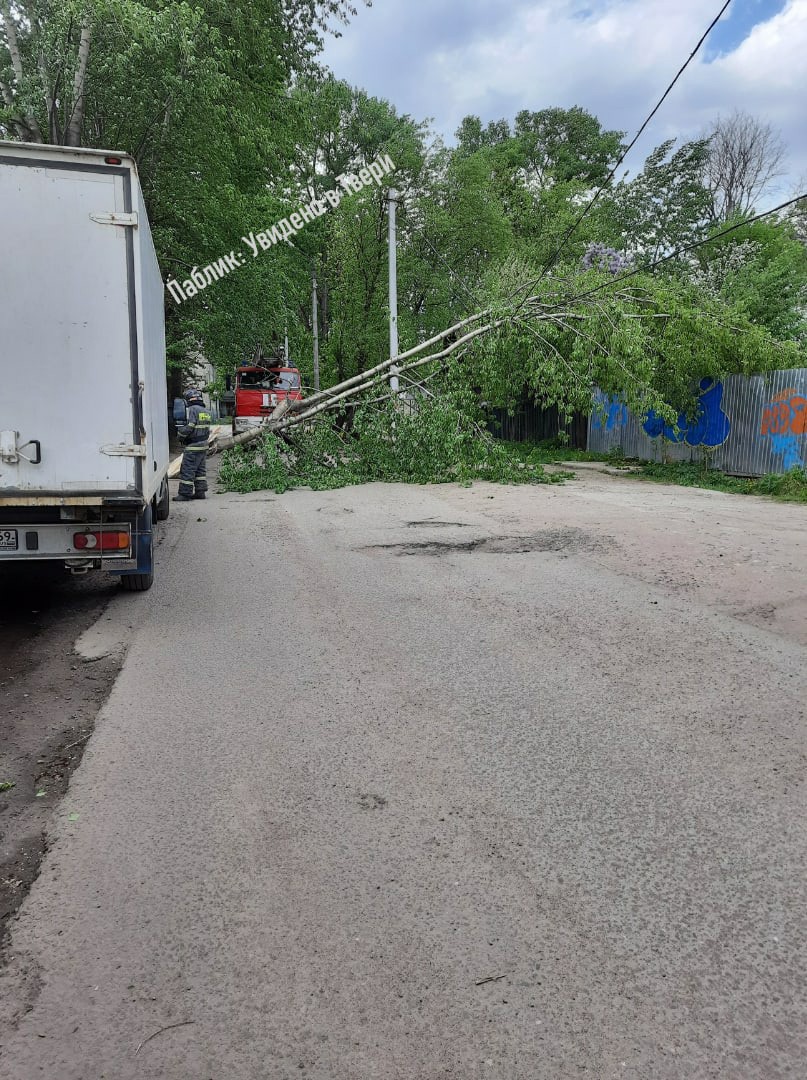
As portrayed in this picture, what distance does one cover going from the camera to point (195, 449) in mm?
13625

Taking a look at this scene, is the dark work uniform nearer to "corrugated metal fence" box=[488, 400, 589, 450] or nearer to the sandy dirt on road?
the sandy dirt on road

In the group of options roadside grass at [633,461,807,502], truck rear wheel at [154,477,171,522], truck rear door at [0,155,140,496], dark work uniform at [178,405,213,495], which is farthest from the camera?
roadside grass at [633,461,807,502]

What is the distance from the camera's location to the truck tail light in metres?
5.93

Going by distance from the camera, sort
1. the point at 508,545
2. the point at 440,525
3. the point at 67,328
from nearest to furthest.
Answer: the point at 67,328
the point at 508,545
the point at 440,525

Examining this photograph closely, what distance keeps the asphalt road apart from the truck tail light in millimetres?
639

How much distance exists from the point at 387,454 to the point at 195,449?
3.98 m

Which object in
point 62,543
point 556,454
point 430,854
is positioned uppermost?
point 556,454

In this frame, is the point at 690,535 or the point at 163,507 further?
the point at 163,507

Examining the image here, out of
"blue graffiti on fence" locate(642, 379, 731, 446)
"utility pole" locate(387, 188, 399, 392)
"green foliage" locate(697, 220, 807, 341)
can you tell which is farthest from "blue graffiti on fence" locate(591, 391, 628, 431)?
"utility pole" locate(387, 188, 399, 392)

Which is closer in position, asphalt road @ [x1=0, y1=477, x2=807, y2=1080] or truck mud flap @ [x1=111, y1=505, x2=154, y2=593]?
asphalt road @ [x1=0, y1=477, x2=807, y2=1080]

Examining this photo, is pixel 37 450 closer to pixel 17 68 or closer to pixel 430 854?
pixel 430 854

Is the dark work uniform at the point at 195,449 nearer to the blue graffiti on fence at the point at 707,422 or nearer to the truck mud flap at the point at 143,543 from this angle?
the truck mud flap at the point at 143,543

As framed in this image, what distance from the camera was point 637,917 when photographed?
265 cm

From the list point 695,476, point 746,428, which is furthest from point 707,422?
point 695,476
